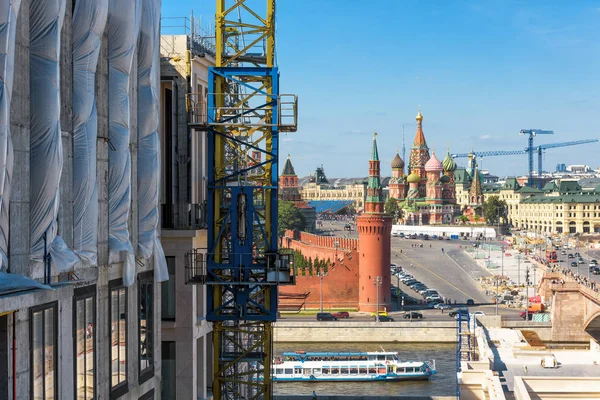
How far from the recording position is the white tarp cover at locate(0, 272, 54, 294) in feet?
41.4

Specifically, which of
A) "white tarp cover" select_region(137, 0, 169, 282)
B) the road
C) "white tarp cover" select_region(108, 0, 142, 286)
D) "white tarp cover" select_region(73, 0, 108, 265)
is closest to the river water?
the road

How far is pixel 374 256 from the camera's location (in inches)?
3182

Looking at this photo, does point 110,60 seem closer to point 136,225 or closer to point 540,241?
point 136,225

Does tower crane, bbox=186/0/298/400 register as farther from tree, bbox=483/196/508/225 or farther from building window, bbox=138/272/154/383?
tree, bbox=483/196/508/225

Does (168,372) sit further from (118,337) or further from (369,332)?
(369,332)

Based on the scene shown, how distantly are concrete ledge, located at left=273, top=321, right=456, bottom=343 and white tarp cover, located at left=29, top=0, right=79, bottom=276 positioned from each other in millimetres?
58455

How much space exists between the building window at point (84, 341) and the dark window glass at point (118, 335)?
1.01 metres

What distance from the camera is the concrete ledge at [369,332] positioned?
238 feet

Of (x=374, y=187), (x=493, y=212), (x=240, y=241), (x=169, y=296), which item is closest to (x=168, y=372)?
(x=169, y=296)

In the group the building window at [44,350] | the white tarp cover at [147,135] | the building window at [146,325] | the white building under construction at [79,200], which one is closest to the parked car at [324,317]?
the white building under construction at [79,200]

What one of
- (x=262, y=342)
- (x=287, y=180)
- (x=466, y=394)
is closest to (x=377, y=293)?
(x=466, y=394)

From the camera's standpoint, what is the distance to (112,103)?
18.1m

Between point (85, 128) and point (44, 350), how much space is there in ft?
12.5

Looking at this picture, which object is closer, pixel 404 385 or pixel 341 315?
pixel 404 385
